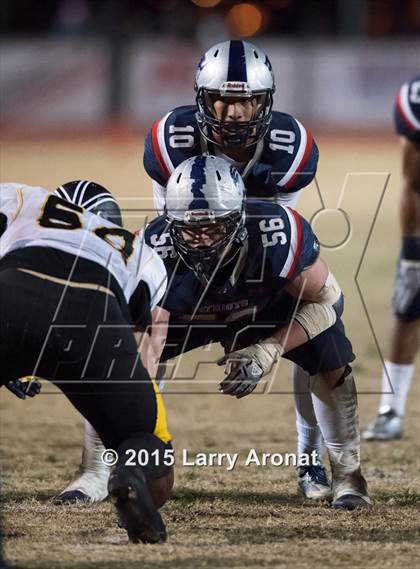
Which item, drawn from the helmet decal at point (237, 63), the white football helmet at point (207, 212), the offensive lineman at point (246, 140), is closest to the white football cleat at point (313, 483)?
the offensive lineman at point (246, 140)

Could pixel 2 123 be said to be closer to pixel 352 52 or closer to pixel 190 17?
pixel 190 17

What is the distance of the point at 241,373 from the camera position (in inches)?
165

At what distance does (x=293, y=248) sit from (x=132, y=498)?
4.28ft

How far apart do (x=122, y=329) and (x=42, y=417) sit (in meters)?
3.05

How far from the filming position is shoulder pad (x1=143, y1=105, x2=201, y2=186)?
505 cm

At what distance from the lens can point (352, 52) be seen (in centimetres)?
1906

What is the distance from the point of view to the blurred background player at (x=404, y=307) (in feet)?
20.0

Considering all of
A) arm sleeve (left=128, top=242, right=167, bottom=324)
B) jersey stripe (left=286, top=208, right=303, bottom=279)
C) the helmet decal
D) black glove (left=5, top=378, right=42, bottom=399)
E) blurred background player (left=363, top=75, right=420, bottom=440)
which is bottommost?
blurred background player (left=363, top=75, right=420, bottom=440)

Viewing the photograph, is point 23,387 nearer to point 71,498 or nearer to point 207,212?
point 71,498

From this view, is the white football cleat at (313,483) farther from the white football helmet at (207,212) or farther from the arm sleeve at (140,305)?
the arm sleeve at (140,305)

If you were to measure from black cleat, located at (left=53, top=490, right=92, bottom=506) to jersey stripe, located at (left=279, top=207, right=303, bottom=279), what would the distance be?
4.01ft

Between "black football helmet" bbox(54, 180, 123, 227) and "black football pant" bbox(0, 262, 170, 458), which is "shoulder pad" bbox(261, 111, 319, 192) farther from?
"black football pant" bbox(0, 262, 170, 458)

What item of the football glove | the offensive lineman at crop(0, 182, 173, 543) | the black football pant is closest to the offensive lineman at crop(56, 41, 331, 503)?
the football glove

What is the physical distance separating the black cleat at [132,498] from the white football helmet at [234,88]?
74.6 inches
